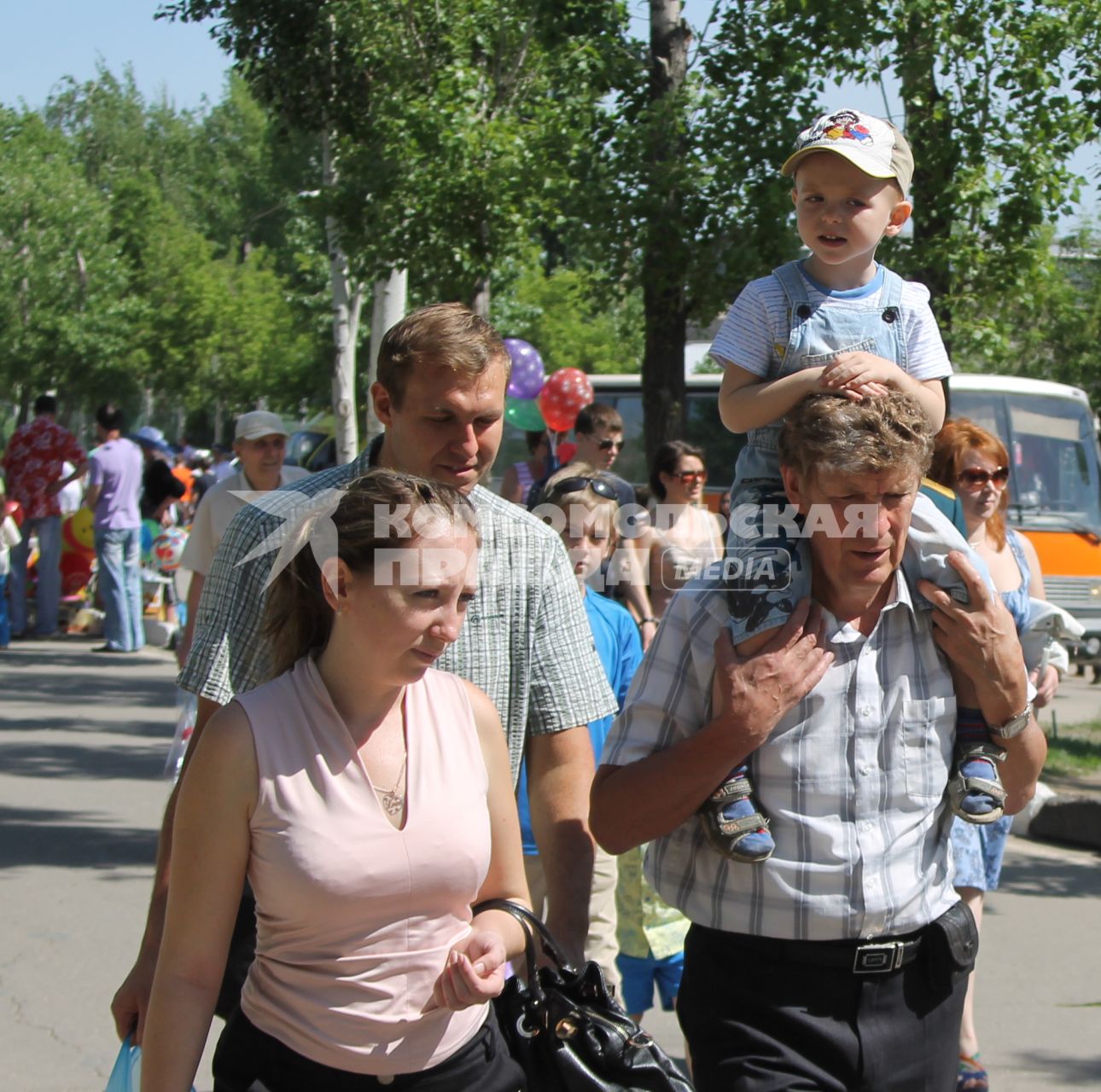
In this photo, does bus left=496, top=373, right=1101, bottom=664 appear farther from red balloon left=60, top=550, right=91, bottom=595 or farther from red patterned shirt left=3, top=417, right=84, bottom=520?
red balloon left=60, top=550, right=91, bottom=595

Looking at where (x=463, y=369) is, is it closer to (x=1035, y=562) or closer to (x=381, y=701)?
(x=381, y=701)

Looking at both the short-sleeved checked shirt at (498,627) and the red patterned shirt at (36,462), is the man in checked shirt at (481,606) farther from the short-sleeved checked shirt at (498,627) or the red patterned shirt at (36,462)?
the red patterned shirt at (36,462)

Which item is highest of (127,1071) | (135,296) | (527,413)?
(135,296)

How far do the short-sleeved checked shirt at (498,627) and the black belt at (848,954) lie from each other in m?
0.67

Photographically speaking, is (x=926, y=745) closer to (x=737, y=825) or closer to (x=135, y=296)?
(x=737, y=825)

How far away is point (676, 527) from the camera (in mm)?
9297

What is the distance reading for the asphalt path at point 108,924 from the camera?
5.41m

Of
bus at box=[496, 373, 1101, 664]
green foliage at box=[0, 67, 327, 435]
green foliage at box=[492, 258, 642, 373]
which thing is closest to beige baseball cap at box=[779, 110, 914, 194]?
bus at box=[496, 373, 1101, 664]

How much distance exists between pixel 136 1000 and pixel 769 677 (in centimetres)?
127

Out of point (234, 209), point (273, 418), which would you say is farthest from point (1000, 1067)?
point (234, 209)

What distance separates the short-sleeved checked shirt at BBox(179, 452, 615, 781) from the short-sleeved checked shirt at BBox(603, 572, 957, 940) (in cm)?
28

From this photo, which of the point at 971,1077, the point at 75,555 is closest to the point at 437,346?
the point at 971,1077

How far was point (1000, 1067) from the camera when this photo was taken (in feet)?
17.6

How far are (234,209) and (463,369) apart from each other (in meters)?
69.3
